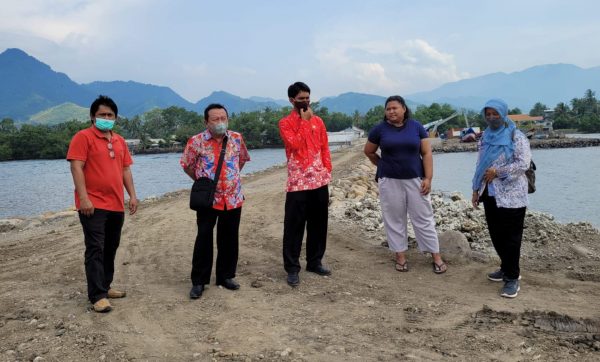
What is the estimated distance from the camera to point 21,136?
8006cm

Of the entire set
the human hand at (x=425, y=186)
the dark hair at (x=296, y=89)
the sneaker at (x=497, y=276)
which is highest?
the dark hair at (x=296, y=89)

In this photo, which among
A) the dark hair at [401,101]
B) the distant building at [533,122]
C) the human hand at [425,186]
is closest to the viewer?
the dark hair at [401,101]

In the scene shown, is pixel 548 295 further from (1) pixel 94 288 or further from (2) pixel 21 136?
(2) pixel 21 136

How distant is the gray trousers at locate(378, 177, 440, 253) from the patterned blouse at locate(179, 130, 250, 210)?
61.9 inches

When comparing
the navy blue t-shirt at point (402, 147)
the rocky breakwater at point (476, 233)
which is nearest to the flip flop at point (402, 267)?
the rocky breakwater at point (476, 233)

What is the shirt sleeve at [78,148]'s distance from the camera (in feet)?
12.2

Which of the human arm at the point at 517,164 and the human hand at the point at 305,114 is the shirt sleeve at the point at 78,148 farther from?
the human arm at the point at 517,164

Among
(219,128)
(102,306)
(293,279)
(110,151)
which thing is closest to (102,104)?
(110,151)

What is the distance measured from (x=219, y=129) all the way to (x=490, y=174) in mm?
2420

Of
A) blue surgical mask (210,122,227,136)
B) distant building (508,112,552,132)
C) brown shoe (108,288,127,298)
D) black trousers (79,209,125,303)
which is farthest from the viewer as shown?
distant building (508,112,552,132)

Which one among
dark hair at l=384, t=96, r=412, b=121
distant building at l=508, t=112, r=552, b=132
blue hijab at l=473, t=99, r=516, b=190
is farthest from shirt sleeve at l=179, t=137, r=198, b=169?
distant building at l=508, t=112, r=552, b=132

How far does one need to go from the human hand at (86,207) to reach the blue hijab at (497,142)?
11.1 ft

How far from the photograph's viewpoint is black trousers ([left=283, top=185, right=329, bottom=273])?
14.9ft

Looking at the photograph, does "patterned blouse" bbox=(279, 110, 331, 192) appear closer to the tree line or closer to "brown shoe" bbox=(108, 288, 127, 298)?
"brown shoe" bbox=(108, 288, 127, 298)
